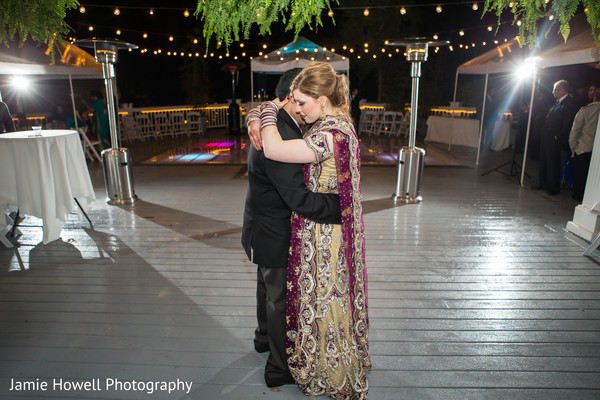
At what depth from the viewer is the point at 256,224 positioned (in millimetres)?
2184

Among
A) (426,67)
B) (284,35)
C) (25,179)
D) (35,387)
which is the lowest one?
(35,387)

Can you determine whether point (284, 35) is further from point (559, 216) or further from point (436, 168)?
point (559, 216)

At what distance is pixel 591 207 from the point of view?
15.2 ft

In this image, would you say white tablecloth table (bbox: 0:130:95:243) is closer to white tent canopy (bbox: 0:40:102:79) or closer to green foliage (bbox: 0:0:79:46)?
white tent canopy (bbox: 0:40:102:79)

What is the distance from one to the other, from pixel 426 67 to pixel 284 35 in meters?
7.02

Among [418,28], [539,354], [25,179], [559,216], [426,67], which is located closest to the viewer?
[539,354]

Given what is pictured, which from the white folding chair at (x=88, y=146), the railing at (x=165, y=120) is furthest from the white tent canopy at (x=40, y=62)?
the railing at (x=165, y=120)

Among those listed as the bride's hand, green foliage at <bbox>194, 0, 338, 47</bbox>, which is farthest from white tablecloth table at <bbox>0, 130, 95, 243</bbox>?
the bride's hand

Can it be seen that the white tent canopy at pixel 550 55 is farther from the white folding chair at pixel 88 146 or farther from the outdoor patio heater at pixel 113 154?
the white folding chair at pixel 88 146

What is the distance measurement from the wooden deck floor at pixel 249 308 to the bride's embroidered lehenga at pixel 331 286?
0.23 m

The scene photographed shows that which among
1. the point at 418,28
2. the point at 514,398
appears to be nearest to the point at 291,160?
the point at 514,398

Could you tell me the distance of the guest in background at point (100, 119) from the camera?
9.44 m

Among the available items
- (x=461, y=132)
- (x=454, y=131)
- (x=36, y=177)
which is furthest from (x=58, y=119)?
(x=461, y=132)

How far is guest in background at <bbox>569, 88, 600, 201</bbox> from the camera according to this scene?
5.73 metres
